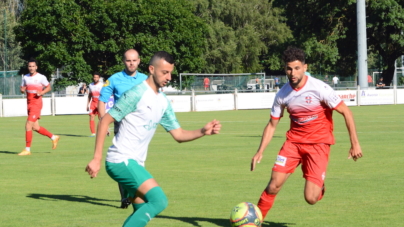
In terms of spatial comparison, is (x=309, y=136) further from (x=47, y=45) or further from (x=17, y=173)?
(x=47, y=45)

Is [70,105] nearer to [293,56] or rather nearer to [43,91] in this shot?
[43,91]

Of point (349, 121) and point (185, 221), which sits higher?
point (349, 121)

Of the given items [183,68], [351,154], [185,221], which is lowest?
[185,221]

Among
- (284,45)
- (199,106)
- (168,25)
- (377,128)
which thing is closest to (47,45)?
(168,25)

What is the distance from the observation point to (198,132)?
6.88 metres

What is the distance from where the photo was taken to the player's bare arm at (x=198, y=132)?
6668 mm

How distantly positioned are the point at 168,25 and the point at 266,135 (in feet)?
160

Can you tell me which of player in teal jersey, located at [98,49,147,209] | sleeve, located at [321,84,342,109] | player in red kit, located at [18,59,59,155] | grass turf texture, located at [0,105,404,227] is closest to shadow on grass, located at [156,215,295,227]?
grass turf texture, located at [0,105,404,227]

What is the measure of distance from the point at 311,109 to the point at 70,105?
3692 centimetres

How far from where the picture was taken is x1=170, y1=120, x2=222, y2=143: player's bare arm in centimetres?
667

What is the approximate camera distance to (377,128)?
24.4 meters

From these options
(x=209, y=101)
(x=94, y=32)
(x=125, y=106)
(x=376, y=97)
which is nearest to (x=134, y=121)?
(x=125, y=106)

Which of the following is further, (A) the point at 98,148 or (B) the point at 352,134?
(B) the point at 352,134

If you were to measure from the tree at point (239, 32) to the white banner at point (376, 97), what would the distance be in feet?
87.2
